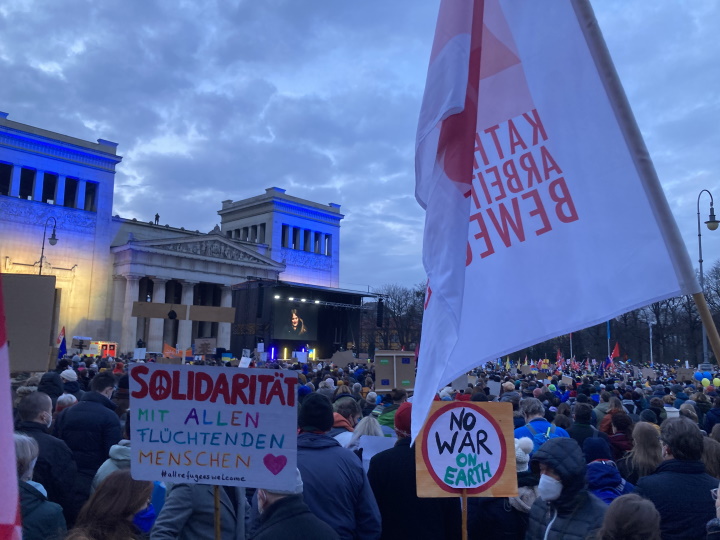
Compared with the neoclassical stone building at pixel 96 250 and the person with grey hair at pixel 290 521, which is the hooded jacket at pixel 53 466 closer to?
the person with grey hair at pixel 290 521

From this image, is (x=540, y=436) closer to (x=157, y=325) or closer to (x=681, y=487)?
(x=681, y=487)

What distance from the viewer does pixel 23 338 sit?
421 centimetres

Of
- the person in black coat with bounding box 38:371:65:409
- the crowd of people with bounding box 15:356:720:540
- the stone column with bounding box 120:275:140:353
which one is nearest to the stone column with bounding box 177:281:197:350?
the stone column with bounding box 120:275:140:353

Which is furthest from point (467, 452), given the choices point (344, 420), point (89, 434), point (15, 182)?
point (15, 182)

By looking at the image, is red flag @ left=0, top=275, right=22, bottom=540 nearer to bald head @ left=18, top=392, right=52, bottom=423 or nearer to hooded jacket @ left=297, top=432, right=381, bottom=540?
hooded jacket @ left=297, top=432, right=381, bottom=540

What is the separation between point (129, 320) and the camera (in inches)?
1895

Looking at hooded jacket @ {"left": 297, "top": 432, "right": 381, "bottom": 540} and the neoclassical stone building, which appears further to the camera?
the neoclassical stone building

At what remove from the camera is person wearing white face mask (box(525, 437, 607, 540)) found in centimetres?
330

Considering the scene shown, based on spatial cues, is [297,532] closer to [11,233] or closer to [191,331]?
[11,233]

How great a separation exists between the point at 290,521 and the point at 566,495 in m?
1.57

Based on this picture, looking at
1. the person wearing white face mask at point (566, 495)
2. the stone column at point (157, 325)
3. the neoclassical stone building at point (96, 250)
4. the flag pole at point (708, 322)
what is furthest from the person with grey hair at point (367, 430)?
the stone column at point (157, 325)

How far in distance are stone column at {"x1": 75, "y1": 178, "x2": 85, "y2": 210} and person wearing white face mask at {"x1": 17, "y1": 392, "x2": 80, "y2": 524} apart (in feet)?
163

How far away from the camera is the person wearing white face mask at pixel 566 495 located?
10.8ft

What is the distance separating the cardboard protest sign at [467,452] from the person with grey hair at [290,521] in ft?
3.59
